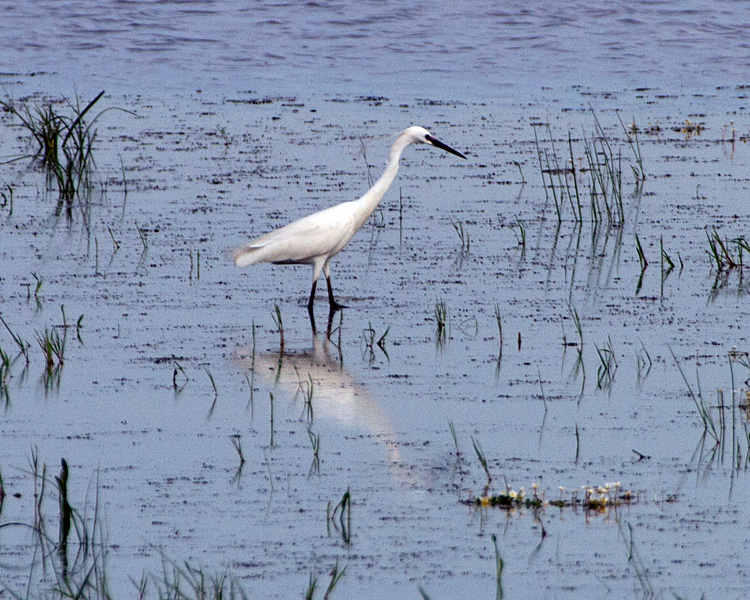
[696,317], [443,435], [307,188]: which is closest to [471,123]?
[307,188]

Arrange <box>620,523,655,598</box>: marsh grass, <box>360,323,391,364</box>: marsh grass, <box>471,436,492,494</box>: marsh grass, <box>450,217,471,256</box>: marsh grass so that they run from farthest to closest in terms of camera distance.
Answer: <box>450,217,471,256</box>: marsh grass < <box>360,323,391,364</box>: marsh grass < <box>471,436,492,494</box>: marsh grass < <box>620,523,655,598</box>: marsh grass

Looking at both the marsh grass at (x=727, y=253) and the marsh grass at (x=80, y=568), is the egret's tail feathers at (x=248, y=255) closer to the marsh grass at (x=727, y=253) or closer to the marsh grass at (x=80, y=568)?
the marsh grass at (x=727, y=253)

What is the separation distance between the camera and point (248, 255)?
28.4 feet

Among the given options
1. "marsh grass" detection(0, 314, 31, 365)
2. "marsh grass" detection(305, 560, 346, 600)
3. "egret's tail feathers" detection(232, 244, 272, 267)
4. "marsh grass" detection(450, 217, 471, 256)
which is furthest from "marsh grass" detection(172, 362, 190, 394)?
"marsh grass" detection(450, 217, 471, 256)

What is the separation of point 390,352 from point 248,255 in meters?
1.66

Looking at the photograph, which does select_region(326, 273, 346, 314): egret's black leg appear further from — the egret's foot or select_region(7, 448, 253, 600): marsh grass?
select_region(7, 448, 253, 600): marsh grass

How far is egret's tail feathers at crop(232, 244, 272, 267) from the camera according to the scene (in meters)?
8.62

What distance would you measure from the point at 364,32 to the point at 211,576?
62.3 feet

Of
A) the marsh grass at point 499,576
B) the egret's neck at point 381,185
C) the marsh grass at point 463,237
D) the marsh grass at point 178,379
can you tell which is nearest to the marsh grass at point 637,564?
the marsh grass at point 499,576

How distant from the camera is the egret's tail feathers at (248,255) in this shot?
8625mm

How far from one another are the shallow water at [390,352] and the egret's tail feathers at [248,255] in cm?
22

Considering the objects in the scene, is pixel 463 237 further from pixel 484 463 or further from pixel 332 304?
pixel 484 463

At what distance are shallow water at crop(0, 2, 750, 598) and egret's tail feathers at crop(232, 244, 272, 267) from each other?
223mm

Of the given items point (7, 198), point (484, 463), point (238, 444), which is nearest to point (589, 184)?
point (7, 198)
